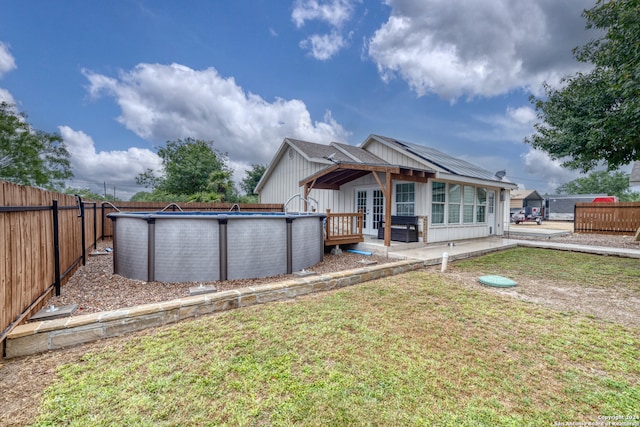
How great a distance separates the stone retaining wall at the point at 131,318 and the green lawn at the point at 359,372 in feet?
0.71

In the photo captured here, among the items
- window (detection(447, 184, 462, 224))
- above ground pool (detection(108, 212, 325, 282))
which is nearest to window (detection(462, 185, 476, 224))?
window (detection(447, 184, 462, 224))

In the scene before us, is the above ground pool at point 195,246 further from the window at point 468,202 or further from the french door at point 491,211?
the french door at point 491,211

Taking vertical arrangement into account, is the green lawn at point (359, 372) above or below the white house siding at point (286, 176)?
below

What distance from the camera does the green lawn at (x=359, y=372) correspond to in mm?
1822

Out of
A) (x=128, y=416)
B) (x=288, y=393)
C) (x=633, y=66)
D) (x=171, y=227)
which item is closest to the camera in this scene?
(x=128, y=416)

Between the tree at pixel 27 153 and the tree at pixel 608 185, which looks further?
the tree at pixel 608 185

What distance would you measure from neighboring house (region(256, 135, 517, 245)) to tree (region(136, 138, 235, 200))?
6.81 metres

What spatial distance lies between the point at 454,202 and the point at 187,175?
739 inches

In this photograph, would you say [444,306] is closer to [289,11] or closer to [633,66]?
[633,66]

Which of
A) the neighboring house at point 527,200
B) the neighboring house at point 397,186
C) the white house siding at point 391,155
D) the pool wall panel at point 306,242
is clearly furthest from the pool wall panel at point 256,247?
the neighboring house at point 527,200

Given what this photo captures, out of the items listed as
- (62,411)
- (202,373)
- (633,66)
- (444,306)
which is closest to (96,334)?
(62,411)

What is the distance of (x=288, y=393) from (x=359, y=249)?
20.5 ft

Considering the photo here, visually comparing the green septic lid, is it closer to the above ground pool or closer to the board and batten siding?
the above ground pool

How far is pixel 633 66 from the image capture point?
6.43 metres
